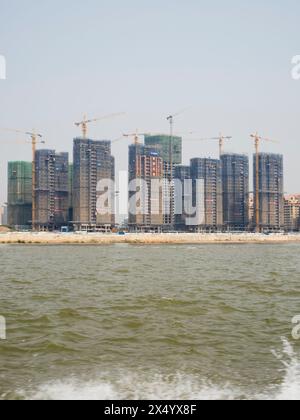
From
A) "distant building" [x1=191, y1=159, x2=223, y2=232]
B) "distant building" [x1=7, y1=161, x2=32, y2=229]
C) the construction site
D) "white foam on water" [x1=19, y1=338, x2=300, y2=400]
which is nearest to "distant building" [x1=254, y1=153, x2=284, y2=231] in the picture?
the construction site

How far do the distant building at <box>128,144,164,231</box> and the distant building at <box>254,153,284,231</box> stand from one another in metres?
42.6

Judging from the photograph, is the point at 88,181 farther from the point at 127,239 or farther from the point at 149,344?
the point at 149,344

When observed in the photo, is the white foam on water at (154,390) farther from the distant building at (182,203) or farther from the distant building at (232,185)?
the distant building at (232,185)

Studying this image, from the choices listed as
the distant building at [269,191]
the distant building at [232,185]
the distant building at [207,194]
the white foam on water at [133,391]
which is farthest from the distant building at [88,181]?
the white foam on water at [133,391]

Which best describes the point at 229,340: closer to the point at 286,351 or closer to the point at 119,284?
the point at 286,351

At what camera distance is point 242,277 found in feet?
99.3

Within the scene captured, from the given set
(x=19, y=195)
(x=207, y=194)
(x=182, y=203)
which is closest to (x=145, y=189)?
(x=182, y=203)

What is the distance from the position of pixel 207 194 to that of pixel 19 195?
79.4 metres

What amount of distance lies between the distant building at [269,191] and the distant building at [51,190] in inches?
3168

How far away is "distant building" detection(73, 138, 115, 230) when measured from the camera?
16162cm

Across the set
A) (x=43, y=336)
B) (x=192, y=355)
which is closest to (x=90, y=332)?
(x=43, y=336)

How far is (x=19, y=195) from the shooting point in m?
185

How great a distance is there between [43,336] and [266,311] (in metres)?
8.71

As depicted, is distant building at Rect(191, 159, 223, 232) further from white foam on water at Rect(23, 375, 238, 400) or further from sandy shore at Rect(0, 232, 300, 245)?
white foam on water at Rect(23, 375, 238, 400)
